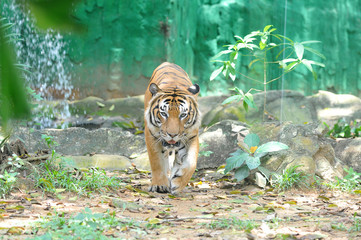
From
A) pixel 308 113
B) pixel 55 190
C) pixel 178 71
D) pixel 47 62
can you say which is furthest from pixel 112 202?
pixel 47 62

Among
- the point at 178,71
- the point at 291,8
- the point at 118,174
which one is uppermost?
the point at 291,8

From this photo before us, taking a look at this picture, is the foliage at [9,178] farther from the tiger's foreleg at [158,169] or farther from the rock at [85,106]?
the rock at [85,106]

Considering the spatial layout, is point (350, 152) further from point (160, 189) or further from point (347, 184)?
point (160, 189)

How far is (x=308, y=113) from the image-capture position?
9555mm

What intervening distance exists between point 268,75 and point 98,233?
924 cm

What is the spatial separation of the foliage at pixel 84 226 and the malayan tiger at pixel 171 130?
1432 millimetres

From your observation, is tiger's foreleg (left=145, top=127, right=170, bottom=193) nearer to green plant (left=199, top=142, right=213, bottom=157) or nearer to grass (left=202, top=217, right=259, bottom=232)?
green plant (left=199, top=142, right=213, bottom=157)

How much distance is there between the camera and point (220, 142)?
5.88 metres

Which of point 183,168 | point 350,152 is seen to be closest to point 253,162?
point 183,168

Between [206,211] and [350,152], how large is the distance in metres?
2.76

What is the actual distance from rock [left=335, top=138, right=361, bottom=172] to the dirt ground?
1043 mm

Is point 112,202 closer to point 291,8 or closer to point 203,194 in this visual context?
point 203,194

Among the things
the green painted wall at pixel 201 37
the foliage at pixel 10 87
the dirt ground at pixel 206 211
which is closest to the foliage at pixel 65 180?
the dirt ground at pixel 206 211

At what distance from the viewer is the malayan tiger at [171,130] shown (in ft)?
13.9
